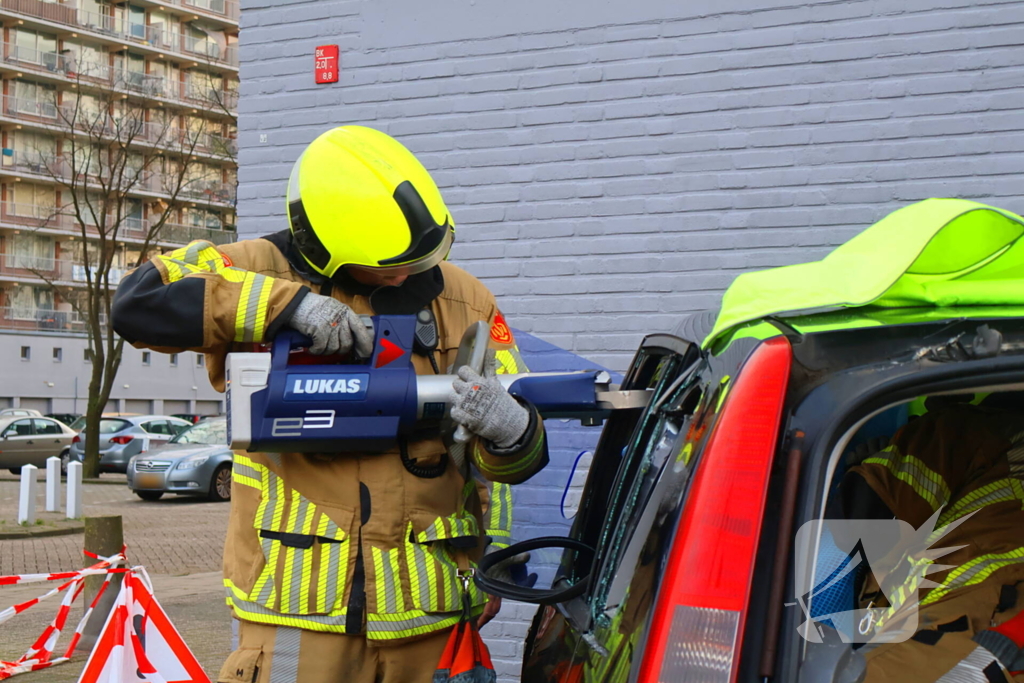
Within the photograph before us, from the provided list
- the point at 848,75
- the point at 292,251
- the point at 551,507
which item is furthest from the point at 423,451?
the point at 848,75

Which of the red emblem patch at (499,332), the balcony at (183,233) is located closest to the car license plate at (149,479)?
the red emblem patch at (499,332)

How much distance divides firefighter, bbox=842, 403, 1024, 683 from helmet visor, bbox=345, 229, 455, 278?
0.98m

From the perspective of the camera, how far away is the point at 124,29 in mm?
51219

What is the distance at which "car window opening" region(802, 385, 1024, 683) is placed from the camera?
1212 millimetres

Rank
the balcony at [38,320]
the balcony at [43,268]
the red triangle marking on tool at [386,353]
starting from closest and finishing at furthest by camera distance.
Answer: the red triangle marking on tool at [386,353] → the balcony at [38,320] → the balcony at [43,268]

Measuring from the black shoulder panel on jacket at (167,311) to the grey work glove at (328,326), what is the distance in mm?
186

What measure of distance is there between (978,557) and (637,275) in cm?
289

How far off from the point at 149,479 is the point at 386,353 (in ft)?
48.1

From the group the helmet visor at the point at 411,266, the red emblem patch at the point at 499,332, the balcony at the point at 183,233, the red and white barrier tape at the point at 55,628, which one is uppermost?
the balcony at the point at 183,233

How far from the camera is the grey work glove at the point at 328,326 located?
201 cm

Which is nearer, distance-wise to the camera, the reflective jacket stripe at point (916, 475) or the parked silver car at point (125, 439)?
the reflective jacket stripe at point (916, 475)

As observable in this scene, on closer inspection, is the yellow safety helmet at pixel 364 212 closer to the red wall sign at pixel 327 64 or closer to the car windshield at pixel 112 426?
the red wall sign at pixel 327 64

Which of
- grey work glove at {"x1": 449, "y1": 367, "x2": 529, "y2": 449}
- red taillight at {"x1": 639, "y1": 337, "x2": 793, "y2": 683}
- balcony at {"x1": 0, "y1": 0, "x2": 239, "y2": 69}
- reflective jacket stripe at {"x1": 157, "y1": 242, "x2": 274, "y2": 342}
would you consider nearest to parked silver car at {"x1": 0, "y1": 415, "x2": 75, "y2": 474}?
reflective jacket stripe at {"x1": 157, "y1": 242, "x2": 274, "y2": 342}

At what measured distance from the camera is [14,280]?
45.9 m
